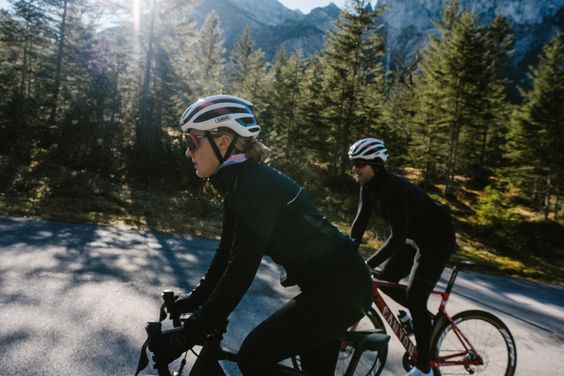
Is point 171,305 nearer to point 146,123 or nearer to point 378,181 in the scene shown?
point 378,181

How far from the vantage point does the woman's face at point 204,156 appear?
7.35ft

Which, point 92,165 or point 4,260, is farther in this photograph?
point 92,165

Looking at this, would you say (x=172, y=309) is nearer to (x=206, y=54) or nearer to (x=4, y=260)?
(x=4, y=260)

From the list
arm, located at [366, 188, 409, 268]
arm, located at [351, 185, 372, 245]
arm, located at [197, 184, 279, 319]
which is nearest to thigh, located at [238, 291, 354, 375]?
arm, located at [197, 184, 279, 319]

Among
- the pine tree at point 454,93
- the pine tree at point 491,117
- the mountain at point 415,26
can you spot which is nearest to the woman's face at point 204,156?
the pine tree at point 454,93

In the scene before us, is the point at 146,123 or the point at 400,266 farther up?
the point at 146,123

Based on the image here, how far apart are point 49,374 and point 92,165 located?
1648cm

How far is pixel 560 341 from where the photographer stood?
5.68 meters

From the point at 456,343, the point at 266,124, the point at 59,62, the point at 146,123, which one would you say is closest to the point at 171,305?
the point at 456,343

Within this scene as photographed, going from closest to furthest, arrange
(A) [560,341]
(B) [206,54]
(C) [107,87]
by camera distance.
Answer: (A) [560,341], (C) [107,87], (B) [206,54]

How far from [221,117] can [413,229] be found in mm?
2625

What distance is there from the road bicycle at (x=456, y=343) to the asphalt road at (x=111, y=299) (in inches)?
19.6

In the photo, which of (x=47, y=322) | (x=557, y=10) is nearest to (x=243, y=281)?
(x=47, y=322)

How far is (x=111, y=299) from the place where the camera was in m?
5.02
